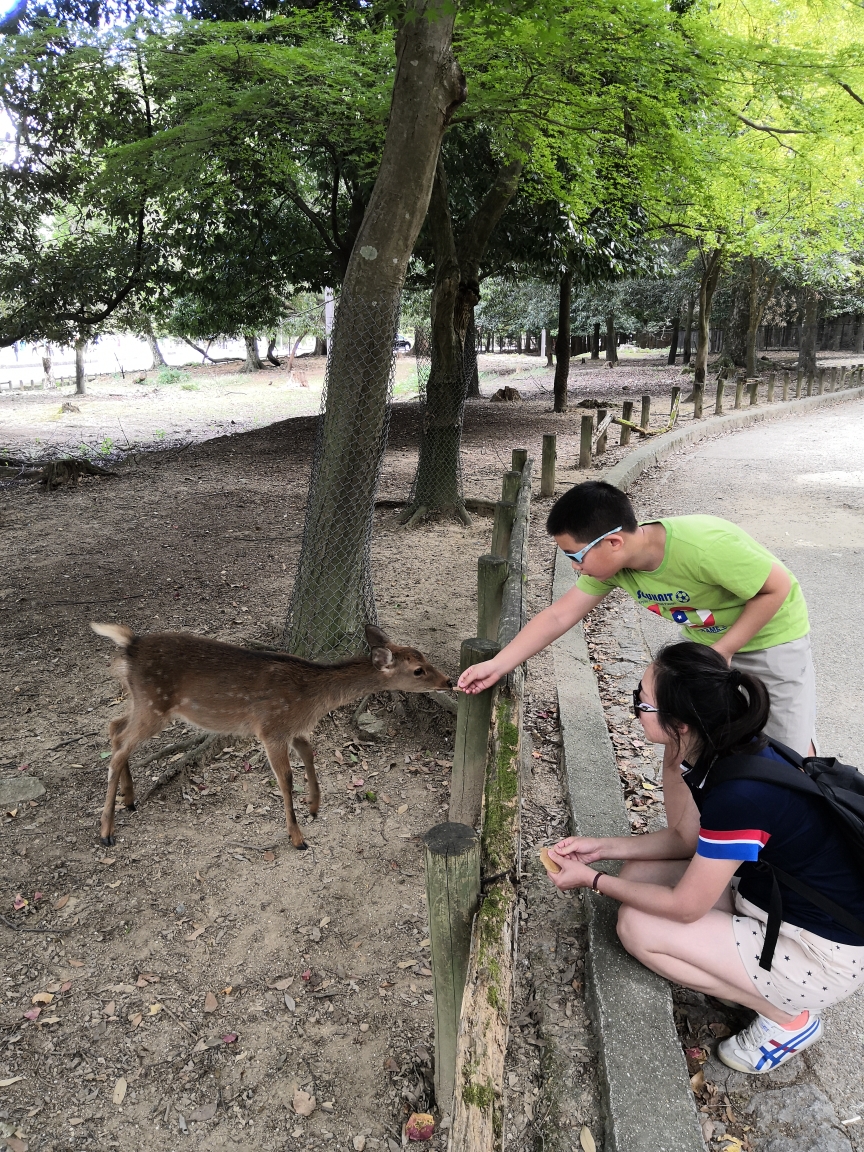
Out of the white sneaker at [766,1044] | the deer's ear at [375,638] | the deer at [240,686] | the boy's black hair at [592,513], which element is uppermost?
the boy's black hair at [592,513]

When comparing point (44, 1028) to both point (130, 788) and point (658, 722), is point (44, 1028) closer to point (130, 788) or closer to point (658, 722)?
point (130, 788)

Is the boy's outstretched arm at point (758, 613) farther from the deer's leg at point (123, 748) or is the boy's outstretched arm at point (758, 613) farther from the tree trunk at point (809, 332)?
the tree trunk at point (809, 332)

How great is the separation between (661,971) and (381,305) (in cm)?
352

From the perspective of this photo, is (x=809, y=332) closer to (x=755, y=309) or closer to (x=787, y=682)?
(x=755, y=309)

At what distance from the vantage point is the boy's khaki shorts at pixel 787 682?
2.98 m

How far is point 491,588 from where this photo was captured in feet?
12.0

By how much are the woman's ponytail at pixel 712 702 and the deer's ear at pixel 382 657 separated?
5.31 ft

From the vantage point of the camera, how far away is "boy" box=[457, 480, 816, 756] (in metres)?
2.81

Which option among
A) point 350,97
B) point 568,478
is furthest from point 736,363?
point 350,97

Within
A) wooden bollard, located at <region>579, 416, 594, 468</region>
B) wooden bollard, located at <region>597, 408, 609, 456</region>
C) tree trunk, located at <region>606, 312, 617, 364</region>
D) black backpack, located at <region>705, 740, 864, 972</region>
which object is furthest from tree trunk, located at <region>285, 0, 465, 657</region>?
tree trunk, located at <region>606, 312, 617, 364</region>

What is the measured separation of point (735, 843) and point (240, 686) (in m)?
2.27

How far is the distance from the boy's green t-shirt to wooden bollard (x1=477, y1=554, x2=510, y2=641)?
1.96 feet

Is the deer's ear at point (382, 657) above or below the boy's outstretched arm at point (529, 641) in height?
below

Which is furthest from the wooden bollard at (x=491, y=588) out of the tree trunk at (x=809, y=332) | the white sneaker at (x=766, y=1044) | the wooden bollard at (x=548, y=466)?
the tree trunk at (x=809, y=332)
